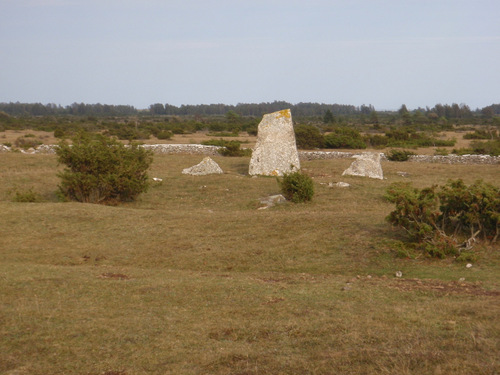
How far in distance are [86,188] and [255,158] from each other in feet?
26.1

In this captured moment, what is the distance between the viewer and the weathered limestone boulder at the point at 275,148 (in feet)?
71.7

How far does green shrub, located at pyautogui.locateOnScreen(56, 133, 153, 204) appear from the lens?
53.8ft

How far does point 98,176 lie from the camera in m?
16.7

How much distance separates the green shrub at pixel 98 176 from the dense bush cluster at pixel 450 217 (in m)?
8.92

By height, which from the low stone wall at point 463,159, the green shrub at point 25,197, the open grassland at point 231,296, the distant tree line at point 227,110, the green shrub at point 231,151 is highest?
the distant tree line at point 227,110

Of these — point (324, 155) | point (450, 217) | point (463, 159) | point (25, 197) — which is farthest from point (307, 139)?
point (450, 217)

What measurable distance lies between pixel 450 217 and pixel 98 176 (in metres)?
10.7

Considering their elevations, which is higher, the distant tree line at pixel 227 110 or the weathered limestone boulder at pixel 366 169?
the distant tree line at pixel 227 110

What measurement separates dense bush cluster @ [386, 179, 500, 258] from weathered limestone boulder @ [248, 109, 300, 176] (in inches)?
428

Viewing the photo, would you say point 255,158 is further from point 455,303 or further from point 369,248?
point 455,303

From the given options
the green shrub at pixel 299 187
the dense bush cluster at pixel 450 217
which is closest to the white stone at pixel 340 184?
the green shrub at pixel 299 187

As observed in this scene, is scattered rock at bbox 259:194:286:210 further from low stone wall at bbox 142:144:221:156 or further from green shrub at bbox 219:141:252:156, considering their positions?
low stone wall at bbox 142:144:221:156

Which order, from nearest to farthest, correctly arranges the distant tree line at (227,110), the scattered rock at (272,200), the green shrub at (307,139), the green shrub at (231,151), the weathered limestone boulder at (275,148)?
the scattered rock at (272,200)
the weathered limestone boulder at (275,148)
the green shrub at (231,151)
the green shrub at (307,139)
the distant tree line at (227,110)

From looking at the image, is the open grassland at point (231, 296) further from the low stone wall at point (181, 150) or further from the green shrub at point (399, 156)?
the low stone wall at point (181, 150)
